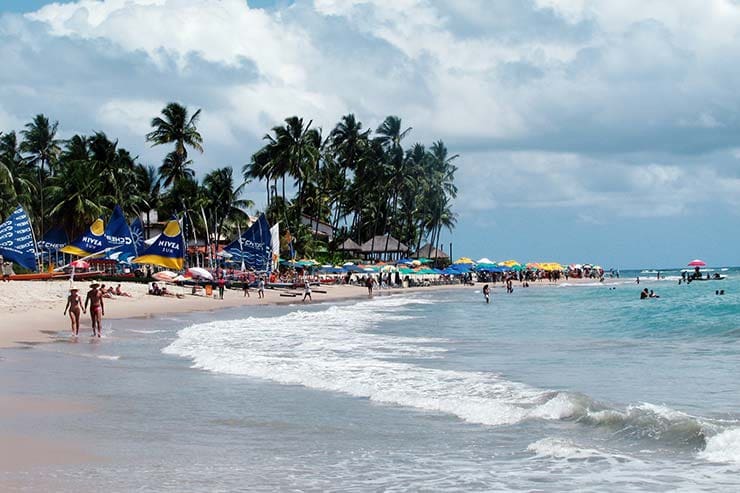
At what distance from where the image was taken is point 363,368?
16.1m

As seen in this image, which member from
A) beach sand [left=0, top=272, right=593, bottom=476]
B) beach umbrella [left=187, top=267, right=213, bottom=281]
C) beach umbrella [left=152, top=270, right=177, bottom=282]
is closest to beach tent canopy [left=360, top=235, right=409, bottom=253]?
beach sand [left=0, top=272, right=593, bottom=476]

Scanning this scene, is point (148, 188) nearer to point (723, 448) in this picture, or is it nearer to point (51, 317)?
point (51, 317)

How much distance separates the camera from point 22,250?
117 feet

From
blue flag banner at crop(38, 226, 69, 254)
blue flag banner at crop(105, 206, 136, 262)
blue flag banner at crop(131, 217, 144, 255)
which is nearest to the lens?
blue flag banner at crop(105, 206, 136, 262)

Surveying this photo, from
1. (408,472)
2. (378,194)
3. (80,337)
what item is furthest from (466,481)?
(378,194)

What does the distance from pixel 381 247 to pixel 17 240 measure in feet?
165

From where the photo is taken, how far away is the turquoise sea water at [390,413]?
24.9ft

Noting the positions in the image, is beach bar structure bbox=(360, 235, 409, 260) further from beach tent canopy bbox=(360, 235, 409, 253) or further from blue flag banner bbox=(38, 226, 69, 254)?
blue flag banner bbox=(38, 226, 69, 254)

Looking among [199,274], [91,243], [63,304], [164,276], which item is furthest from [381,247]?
[63,304]

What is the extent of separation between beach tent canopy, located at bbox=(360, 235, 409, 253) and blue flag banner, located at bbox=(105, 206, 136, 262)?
38.1 meters

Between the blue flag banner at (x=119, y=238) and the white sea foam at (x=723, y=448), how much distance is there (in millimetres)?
39944

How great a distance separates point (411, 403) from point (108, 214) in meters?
50.3

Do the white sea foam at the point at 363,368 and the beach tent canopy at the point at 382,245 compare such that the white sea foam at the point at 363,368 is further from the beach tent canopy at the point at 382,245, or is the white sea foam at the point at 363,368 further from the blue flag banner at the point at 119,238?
the beach tent canopy at the point at 382,245

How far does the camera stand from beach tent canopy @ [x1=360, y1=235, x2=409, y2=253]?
82.8 metres
